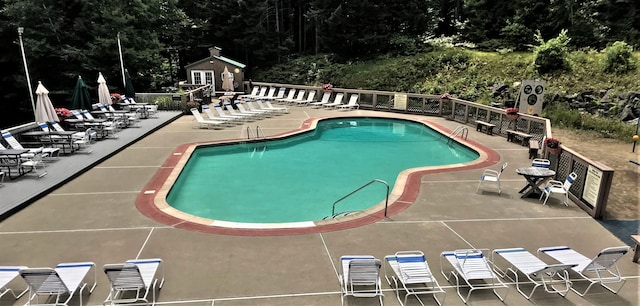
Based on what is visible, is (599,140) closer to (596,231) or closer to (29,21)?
(596,231)

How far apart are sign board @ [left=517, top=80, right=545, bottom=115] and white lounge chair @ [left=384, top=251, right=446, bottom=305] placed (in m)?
12.5

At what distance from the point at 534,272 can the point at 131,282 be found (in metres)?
5.62

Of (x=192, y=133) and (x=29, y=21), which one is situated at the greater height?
(x=29, y=21)

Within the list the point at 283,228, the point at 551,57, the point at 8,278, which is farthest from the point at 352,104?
the point at 8,278

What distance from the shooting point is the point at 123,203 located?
8.93 meters

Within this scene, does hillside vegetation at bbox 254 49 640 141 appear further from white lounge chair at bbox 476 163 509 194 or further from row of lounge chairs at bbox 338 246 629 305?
row of lounge chairs at bbox 338 246 629 305

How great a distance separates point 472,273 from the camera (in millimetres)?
5633

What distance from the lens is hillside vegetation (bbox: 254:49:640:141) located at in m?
18.0

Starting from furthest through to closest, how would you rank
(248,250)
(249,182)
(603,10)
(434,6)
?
(434,6)
(603,10)
(249,182)
(248,250)

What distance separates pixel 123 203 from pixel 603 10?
102 feet

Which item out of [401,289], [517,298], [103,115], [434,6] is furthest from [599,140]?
[434,6]

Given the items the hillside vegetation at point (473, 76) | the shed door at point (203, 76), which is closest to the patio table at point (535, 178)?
the hillside vegetation at point (473, 76)

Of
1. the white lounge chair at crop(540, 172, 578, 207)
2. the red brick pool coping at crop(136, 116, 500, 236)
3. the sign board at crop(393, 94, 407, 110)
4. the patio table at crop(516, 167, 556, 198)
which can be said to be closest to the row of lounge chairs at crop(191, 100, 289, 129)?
the red brick pool coping at crop(136, 116, 500, 236)

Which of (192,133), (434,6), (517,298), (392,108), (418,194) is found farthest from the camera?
(434,6)
